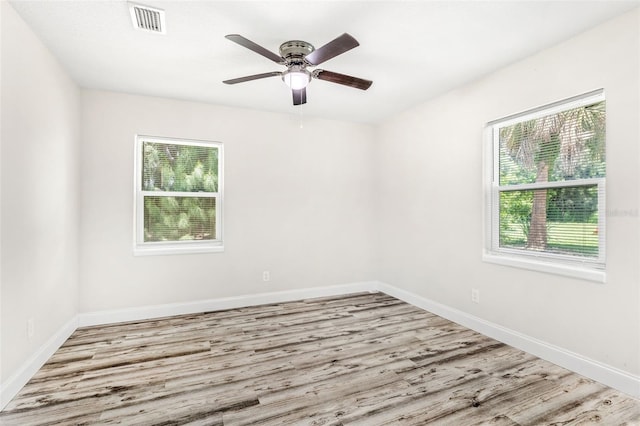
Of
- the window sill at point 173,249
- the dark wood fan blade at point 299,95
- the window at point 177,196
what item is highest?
the dark wood fan blade at point 299,95

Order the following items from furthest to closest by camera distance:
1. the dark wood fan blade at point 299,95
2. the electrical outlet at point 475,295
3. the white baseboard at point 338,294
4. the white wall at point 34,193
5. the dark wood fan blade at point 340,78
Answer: the electrical outlet at point 475,295, the dark wood fan blade at point 299,95, the dark wood fan blade at point 340,78, the white baseboard at point 338,294, the white wall at point 34,193

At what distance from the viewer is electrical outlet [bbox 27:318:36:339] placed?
2242mm

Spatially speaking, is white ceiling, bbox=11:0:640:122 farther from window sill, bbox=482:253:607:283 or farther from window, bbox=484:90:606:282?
window sill, bbox=482:253:607:283

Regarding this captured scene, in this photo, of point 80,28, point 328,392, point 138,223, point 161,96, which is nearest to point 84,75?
point 161,96

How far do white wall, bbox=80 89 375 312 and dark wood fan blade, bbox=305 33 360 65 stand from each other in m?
2.01

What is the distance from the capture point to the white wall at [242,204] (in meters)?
3.36

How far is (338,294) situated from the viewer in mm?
4473

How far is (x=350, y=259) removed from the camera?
4.60m

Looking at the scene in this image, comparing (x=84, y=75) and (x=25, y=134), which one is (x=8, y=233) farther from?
(x=84, y=75)

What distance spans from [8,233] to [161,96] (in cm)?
212

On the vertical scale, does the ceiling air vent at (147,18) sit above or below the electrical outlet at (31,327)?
above

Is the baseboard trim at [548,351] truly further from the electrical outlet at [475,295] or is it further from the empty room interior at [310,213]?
the electrical outlet at [475,295]

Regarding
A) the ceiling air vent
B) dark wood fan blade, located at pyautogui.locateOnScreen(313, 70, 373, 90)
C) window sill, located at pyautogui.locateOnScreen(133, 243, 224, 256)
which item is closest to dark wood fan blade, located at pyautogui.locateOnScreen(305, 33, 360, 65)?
dark wood fan blade, located at pyautogui.locateOnScreen(313, 70, 373, 90)

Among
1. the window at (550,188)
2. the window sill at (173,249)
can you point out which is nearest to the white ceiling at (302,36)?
the window at (550,188)
